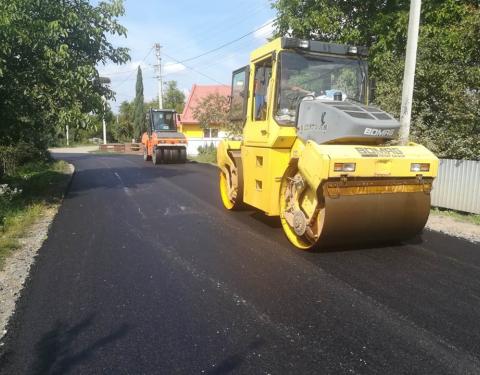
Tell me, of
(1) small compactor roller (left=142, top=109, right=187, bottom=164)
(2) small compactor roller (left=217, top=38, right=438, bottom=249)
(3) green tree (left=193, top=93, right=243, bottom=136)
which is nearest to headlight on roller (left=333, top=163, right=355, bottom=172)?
(2) small compactor roller (left=217, top=38, right=438, bottom=249)

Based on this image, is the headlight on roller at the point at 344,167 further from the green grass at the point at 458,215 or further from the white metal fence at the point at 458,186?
the white metal fence at the point at 458,186

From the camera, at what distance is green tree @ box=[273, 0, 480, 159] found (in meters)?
9.25

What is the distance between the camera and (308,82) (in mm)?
6203

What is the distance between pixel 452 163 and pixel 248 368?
711 cm

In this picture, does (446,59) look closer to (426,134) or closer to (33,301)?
(426,134)

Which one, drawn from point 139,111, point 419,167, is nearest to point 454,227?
point 419,167

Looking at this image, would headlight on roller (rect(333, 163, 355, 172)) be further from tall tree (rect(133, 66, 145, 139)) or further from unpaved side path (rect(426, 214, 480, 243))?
tall tree (rect(133, 66, 145, 139))

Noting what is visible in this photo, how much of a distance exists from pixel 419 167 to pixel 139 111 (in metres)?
53.9

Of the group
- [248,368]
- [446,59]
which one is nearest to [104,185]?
[446,59]

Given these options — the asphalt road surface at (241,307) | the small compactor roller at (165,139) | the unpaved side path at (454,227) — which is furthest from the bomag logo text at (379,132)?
the small compactor roller at (165,139)

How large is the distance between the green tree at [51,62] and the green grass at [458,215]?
23.5 ft

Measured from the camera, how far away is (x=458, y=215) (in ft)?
26.8

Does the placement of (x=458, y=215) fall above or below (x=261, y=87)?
below

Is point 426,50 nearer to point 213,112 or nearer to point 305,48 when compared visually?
point 305,48
